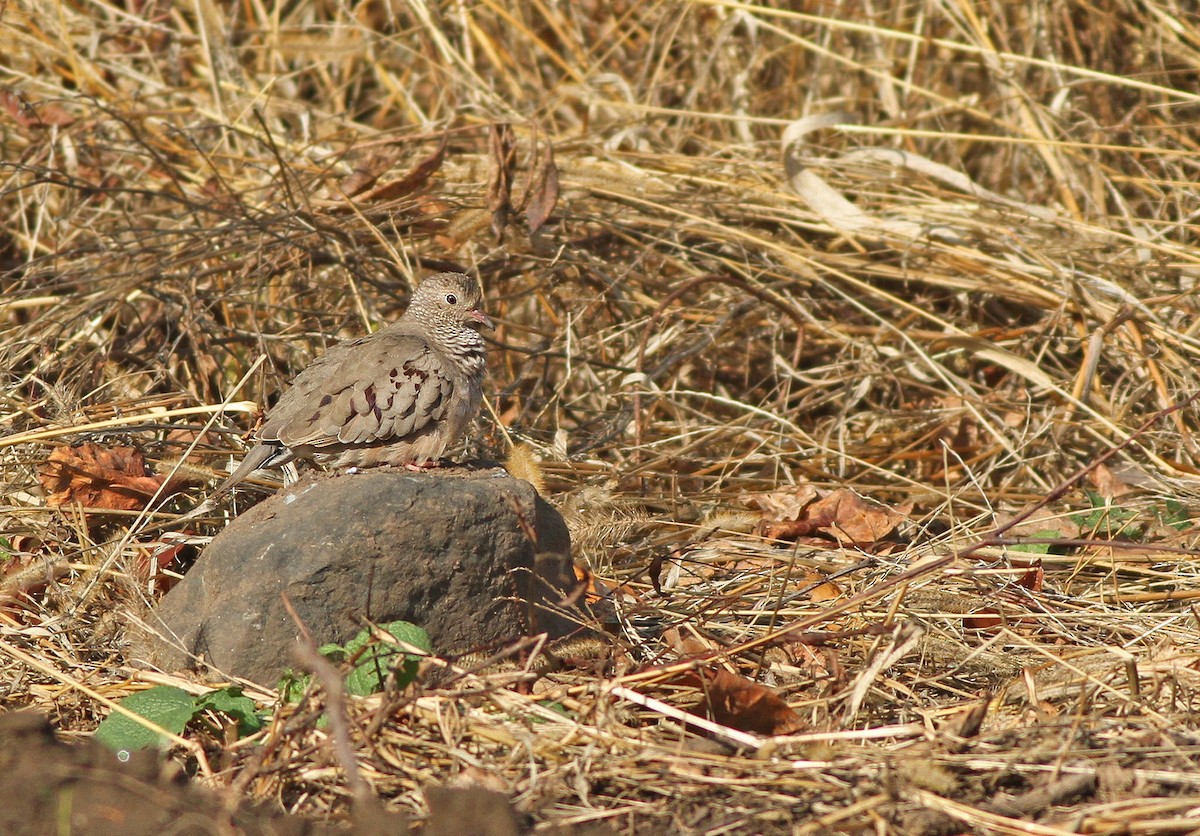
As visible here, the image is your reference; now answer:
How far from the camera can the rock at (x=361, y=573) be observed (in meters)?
3.41

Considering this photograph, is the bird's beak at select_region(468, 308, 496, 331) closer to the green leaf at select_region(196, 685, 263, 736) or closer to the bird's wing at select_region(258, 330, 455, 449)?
the bird's wing at select_region(258, 330, 455, 449)

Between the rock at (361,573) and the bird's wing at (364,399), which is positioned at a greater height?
the bird's wing at (364,399)

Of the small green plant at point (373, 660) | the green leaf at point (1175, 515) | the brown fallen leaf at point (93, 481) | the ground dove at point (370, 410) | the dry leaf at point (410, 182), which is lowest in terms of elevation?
A: the green leaf at point (1175, 515)

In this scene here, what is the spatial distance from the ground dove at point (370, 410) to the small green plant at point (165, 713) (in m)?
0.96

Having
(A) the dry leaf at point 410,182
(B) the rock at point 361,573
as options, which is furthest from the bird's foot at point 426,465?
(A) the dry leaf at point 410,182

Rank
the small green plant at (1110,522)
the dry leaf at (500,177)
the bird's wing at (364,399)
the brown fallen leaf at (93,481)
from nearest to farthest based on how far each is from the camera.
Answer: the bird's wing at (364,399)
the brown fallen leaf at (93,481)
the small green plant at (1110,522)
the dry leaf at (500,177)

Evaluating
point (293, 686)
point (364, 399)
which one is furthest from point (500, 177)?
point (293, 686)

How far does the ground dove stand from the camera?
160 inches

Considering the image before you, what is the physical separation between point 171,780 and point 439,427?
1.61m

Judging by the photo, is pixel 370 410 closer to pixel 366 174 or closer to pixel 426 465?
pixel 426 465

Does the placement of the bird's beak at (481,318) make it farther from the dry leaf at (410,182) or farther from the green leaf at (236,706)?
the green leaf at (236,706)

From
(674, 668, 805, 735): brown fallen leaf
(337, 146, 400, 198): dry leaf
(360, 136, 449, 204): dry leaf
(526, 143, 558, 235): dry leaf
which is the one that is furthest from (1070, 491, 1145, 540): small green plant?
(337, 146, 400, 198): dry leaf

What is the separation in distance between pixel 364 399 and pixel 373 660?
1.08 m

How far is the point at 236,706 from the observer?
10.6 feet
